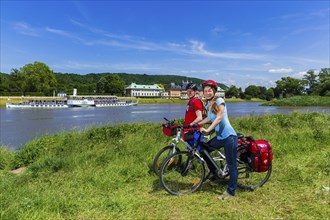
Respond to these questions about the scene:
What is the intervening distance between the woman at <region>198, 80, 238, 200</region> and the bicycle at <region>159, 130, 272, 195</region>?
0.26 m

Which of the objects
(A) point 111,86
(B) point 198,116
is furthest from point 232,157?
(A) point 111,86

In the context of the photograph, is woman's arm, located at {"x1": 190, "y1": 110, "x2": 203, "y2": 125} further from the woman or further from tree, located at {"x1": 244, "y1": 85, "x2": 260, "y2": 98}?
tree, located at {"x1": 244, "y1": 85, "x2": 260, "y2": 98}

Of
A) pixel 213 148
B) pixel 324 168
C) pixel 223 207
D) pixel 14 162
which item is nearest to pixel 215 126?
pixel 213 148

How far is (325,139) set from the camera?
7.28 meters

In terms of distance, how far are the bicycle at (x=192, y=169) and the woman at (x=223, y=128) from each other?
10.1 inches

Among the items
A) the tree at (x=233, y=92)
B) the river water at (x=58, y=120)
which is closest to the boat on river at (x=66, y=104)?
the river water at (x=58, y=120)

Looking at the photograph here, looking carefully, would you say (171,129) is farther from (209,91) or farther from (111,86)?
(111,86)

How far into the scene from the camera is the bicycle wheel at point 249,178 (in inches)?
160

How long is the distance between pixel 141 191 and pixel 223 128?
5.59 feet

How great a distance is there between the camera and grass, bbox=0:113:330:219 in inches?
127

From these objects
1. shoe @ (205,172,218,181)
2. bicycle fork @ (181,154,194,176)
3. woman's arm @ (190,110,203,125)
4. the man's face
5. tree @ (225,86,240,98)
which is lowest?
shoe @ (205,172,218,181)

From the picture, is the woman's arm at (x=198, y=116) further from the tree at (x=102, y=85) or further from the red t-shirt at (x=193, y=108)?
the tree at (x=102, y=85)

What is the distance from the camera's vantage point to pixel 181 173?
4117 millimetres

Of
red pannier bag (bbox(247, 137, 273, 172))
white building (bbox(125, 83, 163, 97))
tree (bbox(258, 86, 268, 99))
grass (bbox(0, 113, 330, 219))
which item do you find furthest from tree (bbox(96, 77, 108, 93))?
red pannier bag (bbox(247, 137, 273, 172))
